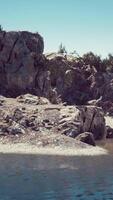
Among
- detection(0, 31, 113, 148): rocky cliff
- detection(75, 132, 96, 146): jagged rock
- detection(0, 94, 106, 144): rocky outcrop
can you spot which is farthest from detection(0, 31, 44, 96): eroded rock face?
detection(75, 132, 96, 146): jagged rock

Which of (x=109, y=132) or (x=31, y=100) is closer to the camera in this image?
(x=109, y=132)

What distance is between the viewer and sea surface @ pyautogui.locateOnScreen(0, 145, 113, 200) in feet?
106

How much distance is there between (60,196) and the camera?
1257 inches

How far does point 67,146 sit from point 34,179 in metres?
18.1

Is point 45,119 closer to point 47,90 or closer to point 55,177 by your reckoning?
point 47,90

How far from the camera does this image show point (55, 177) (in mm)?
38875

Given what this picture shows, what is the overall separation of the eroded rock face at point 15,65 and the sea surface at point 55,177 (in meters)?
29.4

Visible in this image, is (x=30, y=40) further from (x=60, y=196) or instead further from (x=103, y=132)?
(x=60, y=196)

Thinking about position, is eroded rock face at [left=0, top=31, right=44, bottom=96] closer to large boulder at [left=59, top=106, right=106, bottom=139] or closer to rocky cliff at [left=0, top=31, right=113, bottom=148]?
rocky cliff at [left=0, top=31, right=113, bottom=148]

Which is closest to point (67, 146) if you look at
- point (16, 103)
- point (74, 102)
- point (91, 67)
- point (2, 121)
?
point (2, 121)

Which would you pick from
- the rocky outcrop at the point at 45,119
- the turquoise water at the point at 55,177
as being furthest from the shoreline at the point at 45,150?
the rocky outcrop at the point at 45,119

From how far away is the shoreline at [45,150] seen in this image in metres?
52.1

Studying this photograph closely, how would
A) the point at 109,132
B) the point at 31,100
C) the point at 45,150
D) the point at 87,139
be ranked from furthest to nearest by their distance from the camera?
the point at 31,100 < the point at 109,132 < the point at 87,139 < the point at 45,150

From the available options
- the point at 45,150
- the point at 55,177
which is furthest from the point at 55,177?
the point at 45,150
